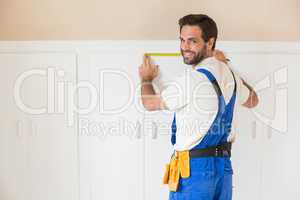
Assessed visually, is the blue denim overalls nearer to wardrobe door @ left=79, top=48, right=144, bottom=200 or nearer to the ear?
the ear

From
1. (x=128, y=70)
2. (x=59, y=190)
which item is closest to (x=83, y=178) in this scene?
(x=59, y=190)

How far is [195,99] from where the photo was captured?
1736 millimetres

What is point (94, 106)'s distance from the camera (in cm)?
194

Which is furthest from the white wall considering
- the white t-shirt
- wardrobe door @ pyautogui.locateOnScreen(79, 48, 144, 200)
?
the white t-shirt

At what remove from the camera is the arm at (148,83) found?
75.4 inches

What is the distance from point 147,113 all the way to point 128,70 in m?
0.24

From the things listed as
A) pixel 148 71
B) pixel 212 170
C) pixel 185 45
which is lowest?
pixel 212 170

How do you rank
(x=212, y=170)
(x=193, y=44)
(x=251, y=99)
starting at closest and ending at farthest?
(x=212, y=170) → (x=193, y=44) → (x=251, y=99)

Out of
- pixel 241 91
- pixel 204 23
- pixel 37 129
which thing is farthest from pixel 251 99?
pixel 37 129

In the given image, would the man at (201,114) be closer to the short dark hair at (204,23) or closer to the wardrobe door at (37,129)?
the short dark hair at (204,23)

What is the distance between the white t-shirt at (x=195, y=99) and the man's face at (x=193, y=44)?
4cm

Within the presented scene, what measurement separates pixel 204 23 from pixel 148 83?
0.41 metres

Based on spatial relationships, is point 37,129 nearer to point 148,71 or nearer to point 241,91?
point 148,71

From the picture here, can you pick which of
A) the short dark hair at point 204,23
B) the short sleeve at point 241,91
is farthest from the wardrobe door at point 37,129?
the short sleeve at point 241,91
